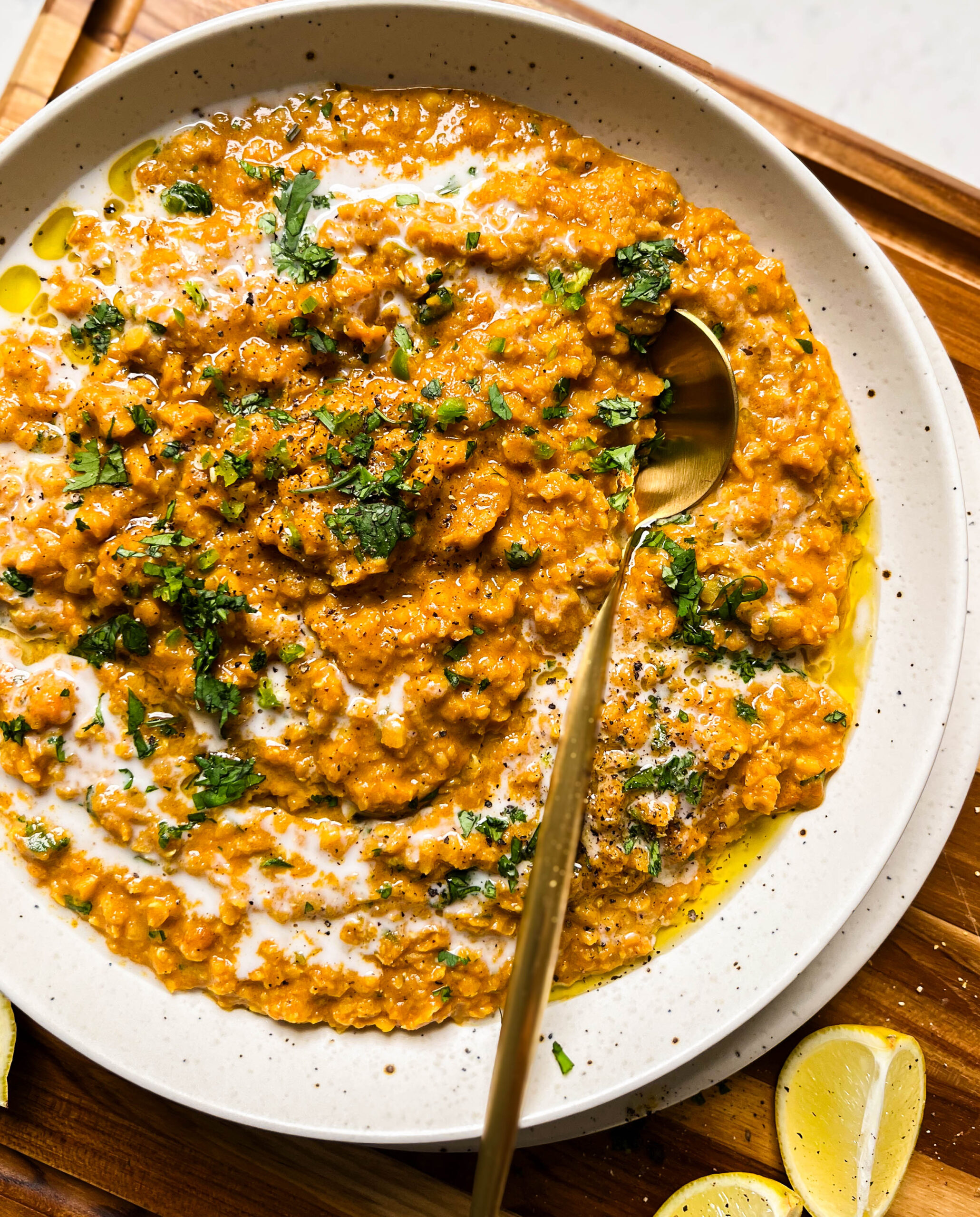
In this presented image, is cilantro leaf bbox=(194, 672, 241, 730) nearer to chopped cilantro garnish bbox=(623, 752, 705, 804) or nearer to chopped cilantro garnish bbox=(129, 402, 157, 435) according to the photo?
chopped cilantro garnish bbox=(129, 402, 157, 435)

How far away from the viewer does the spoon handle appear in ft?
8.90

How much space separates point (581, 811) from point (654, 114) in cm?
252

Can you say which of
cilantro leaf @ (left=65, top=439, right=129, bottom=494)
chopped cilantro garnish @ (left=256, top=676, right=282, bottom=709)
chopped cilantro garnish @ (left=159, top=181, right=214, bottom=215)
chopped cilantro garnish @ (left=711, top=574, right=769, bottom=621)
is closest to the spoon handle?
chopped cilantro garnish @ (left=711, top=574, right=769, bottom=621)

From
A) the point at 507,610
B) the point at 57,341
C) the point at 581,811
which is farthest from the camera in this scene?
the point at 57,341

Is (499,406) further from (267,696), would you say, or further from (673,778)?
(673,778)

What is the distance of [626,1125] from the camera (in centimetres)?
355

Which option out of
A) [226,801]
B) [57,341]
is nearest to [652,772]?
[226,801]

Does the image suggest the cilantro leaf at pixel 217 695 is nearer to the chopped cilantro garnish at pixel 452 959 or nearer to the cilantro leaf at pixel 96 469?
the cilantro leaf at pixel 96 469

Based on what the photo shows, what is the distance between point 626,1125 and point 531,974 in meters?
1.28

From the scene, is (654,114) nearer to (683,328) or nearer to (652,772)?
(683,328)

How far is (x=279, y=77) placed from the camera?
3.28 metres

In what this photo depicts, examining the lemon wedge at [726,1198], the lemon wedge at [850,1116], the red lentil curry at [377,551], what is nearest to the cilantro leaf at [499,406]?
the red lentil curry at [377,551]

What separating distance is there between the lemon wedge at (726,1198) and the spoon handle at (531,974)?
1.07m

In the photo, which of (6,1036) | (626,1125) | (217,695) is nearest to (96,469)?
(217,695)
